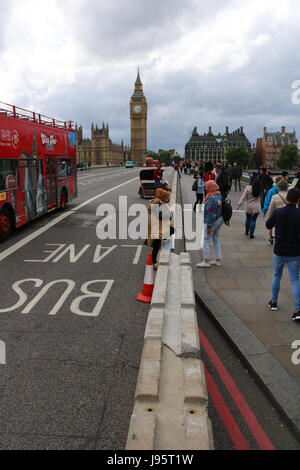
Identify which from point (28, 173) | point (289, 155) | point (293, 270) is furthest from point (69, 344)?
point (289, 155)

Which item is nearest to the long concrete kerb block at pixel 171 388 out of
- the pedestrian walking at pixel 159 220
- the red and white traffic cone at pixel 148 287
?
the red and white traffic cone at pixel 148 287

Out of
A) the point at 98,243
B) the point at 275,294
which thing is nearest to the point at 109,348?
the point at 275,294

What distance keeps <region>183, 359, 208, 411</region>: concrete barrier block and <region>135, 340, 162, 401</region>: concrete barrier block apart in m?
0.26

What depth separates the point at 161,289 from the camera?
5.71 meters

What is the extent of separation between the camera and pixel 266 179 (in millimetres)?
Result: 14859

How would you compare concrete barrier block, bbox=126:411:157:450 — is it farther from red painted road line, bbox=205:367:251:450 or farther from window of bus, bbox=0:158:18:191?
window of bus, bbox=0:158:18:191

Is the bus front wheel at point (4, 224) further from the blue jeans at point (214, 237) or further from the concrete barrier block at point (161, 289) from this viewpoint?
the blue jeans at point (214, 237)

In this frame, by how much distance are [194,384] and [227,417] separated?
613 millimetres

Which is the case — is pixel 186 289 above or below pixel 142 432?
above

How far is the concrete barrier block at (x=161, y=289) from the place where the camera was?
5.20m

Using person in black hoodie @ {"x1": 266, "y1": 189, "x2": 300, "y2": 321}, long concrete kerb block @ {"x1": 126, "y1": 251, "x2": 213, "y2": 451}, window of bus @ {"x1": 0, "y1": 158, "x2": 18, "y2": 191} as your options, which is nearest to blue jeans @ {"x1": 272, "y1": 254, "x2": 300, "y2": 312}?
person in black hoodie @ {"x1": 266, "y1": 189, "x2": 300, "y2": 321}

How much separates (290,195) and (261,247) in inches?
184

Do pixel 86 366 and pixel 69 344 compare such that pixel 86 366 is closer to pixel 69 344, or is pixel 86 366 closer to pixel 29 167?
pixel 69 344

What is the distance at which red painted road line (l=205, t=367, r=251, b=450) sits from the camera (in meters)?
3.24
